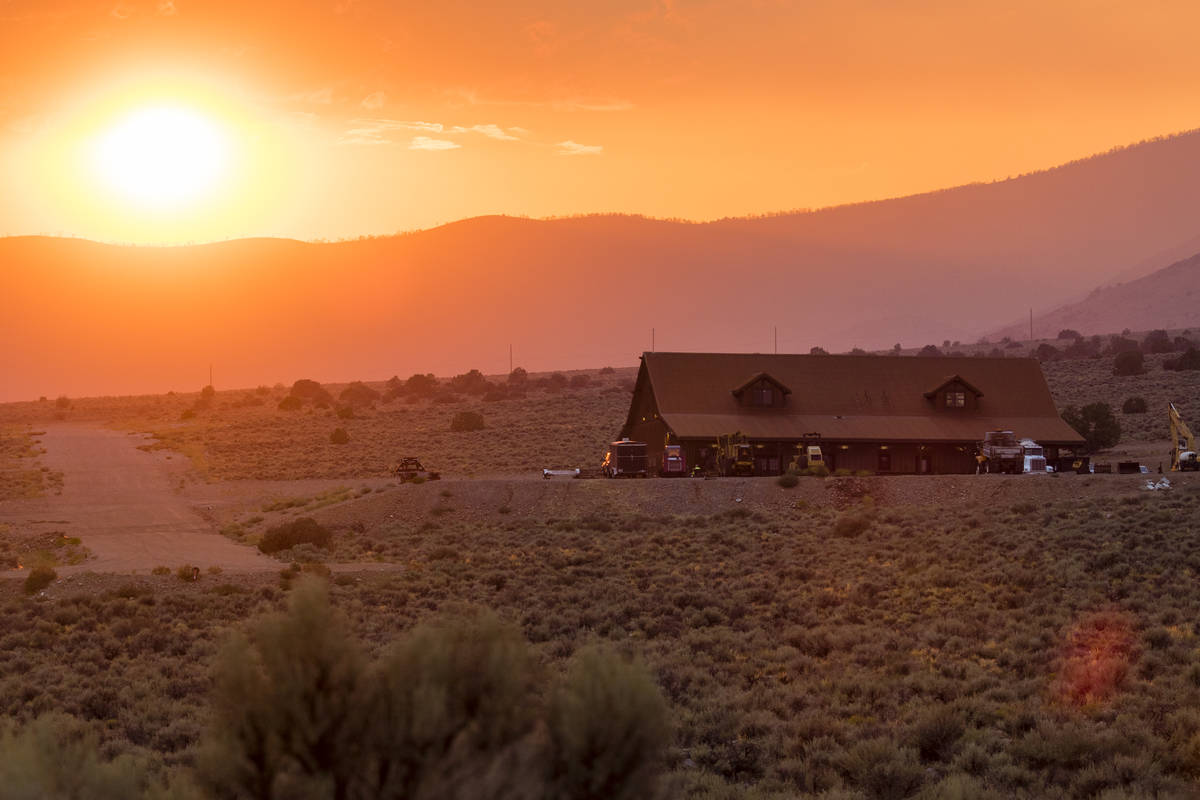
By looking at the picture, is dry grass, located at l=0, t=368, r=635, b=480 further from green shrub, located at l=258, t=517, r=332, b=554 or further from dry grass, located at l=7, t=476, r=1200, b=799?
dry grass, located at l=7, t=476, r=1200, b=799

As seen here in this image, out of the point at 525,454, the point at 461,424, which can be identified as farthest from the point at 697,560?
the point at 461,424

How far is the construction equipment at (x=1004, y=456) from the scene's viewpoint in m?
52.9

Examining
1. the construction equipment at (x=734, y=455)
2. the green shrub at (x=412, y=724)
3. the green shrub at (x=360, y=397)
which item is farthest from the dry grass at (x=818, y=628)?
the green shrub at (x=360, y=397)

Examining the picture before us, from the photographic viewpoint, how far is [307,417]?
108 metres

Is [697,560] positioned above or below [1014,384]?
below

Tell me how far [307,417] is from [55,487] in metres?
35.7

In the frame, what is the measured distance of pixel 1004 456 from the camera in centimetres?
5300

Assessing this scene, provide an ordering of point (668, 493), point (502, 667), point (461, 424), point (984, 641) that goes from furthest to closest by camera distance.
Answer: point (461, 424) < point (668, 493) < point (984, 641) < point (502, 667)

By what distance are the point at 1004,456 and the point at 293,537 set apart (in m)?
30.0

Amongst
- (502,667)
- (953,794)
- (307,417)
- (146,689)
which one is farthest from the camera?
(307,417)

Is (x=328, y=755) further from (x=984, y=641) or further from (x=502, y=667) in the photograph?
(x=984, y=641)

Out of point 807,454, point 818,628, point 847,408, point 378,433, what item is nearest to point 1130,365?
point 847,408

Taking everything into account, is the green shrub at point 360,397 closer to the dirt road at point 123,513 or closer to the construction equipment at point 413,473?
the dirt road at point 123,513

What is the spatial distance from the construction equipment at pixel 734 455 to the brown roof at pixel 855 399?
0.90 m
